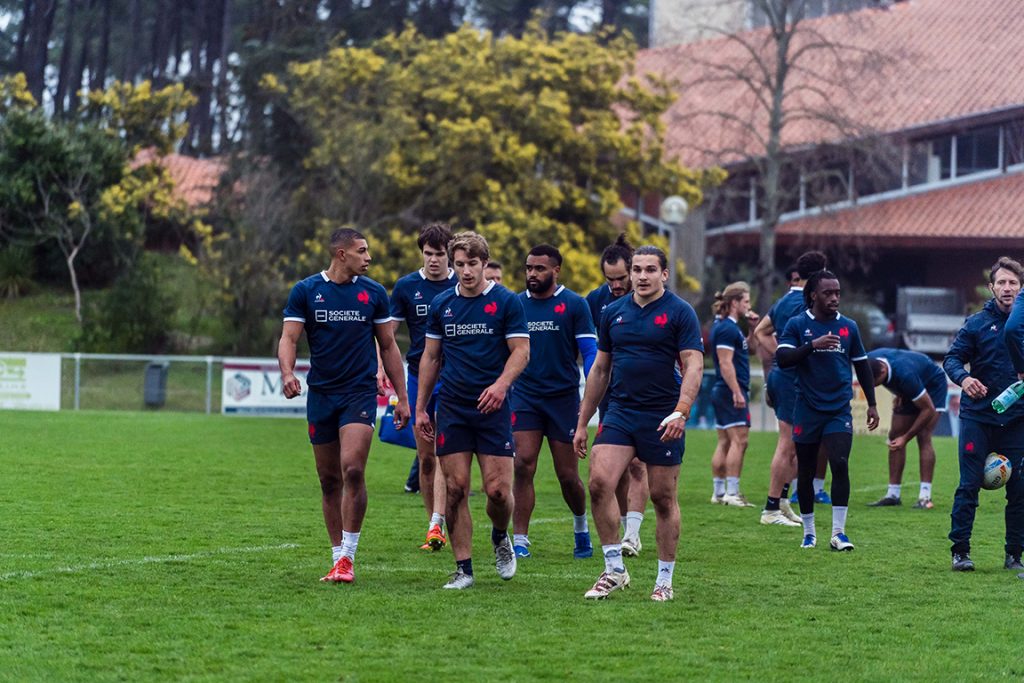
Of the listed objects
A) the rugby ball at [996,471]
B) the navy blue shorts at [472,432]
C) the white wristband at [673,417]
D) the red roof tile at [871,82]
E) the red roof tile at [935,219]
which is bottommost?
the rugby ball at [996,471]

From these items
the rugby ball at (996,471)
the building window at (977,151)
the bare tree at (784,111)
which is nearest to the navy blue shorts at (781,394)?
the rugby ball at (996,471)

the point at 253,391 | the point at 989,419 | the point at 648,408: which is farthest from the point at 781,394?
the point at 253,391

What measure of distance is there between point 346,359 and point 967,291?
125 ft

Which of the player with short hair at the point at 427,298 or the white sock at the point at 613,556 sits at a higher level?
the player with short hair at the point at 427,298

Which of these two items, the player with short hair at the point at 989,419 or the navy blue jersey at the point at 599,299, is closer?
the player with short hair at the point at 989,419

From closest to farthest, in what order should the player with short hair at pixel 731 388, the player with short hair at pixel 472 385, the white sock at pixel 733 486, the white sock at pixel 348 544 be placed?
the player with short hair at pixel 472 385, the white sock at pixel 348 544, the player with short hair at pixel 731 388, the white sock at pixel 733 486

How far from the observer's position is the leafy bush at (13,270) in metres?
41.1

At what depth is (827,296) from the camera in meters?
11.3

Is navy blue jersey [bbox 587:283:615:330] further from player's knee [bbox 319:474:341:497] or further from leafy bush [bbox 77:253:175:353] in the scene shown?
leafy bush [bbox 77:253:175:353]

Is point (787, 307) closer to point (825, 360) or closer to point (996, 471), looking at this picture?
point (825, 360)

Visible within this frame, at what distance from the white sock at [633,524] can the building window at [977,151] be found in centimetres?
3273

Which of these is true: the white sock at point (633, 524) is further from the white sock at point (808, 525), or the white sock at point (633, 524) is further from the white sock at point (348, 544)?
the white sock at point (348, 544)

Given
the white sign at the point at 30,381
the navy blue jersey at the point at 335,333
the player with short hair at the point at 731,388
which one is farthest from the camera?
the white sign at the point at 30,381

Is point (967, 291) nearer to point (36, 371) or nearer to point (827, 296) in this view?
point (36, 371)
